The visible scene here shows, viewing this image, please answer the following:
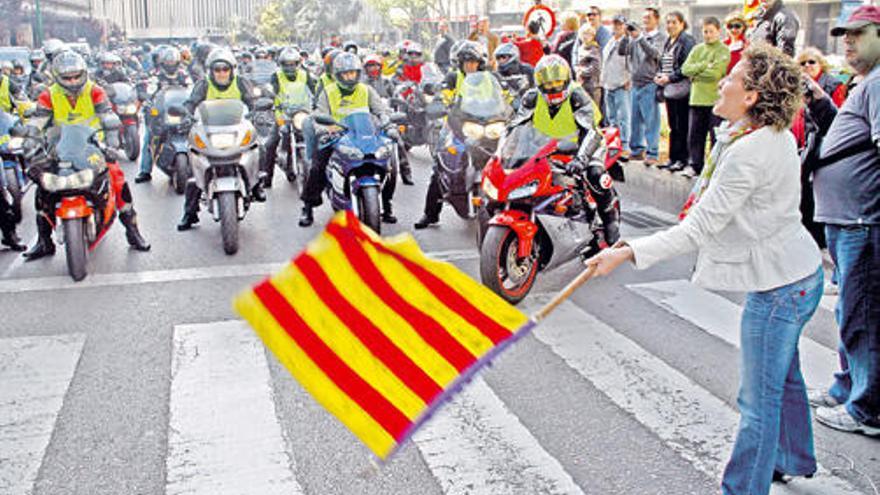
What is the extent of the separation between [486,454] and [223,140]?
5.66 metres

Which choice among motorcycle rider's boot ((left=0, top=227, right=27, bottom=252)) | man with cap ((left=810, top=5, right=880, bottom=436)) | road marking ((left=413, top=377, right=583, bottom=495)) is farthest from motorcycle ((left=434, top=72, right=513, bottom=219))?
man with cap ((left=810, top=5, right=880, bottom=436))

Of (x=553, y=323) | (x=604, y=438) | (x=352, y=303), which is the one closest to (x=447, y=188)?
(x=553, y=323)

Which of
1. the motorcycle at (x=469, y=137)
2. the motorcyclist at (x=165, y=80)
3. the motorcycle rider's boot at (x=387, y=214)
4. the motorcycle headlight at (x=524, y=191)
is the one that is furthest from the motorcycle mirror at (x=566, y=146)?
the motorcyclist at (x=165, y=80)

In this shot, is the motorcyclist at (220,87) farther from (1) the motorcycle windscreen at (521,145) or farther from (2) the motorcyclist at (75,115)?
(1) the motorcycle windscreen at (521,145)

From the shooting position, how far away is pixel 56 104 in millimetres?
8945

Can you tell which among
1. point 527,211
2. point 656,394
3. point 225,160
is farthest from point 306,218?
point 656,394

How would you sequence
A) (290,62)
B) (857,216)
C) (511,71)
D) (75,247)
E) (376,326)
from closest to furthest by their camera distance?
(376,326)
(857,216)
(75,247)
(511,71)
(290,62)

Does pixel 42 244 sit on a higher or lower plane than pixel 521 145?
lower

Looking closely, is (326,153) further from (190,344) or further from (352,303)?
(352,303)

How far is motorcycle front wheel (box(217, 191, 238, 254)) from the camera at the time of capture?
8953mm

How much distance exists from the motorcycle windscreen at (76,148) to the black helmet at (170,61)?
508 cm

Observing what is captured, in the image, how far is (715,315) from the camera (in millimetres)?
6957

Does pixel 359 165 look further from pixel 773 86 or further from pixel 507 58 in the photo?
pixel 773 86

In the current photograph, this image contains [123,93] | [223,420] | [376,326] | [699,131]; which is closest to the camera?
[376,326]
